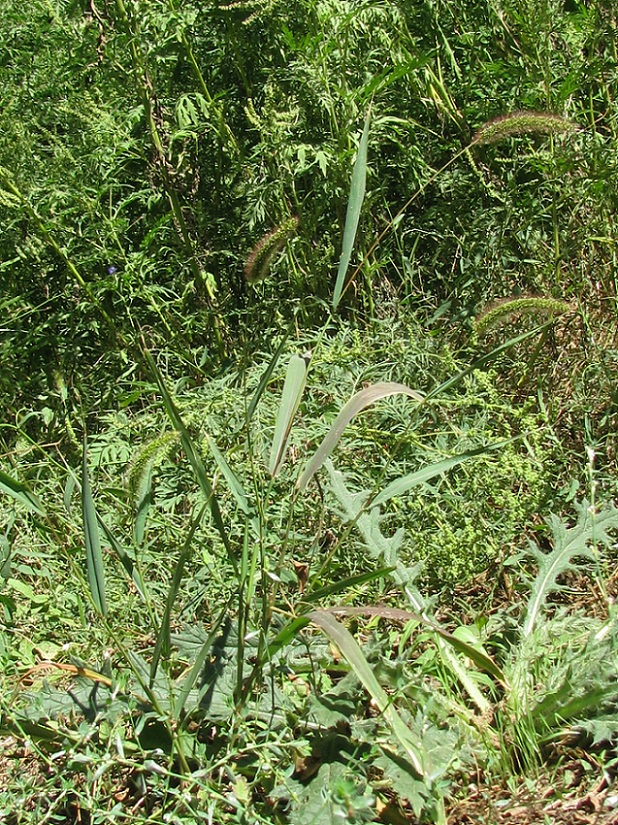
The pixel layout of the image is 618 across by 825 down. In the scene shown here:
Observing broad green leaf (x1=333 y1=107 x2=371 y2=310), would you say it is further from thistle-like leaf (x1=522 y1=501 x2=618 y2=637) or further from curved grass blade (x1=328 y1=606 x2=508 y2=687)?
thistle-like leaf (x1=522 y1=501 x2=618 y2=637)

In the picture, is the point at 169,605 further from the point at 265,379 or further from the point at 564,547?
the point at 564,547

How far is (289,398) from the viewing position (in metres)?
1.73

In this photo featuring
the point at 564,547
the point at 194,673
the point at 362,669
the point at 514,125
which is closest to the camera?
the point at 362,669

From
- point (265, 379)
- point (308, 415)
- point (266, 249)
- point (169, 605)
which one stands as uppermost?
point (266, 249)

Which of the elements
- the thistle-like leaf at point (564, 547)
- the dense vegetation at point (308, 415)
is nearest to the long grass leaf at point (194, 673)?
the dense vegetation at point (308, 415)

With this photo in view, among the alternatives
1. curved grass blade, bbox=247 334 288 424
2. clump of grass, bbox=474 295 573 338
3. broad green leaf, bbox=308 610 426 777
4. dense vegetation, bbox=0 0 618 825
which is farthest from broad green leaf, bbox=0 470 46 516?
clump of grass, bbox=474 295 573 338

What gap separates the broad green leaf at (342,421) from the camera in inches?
67.3

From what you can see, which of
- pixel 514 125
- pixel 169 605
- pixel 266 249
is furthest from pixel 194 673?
pixel 514 125

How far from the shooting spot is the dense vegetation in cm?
178

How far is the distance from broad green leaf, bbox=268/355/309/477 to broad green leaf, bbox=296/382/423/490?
7cm

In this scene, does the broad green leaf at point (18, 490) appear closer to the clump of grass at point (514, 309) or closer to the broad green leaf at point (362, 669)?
the broad green leaf at point (362, 669)

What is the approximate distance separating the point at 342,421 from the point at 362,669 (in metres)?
0.49

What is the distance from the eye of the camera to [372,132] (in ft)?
9.66

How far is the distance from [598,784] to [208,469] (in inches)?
49.3
